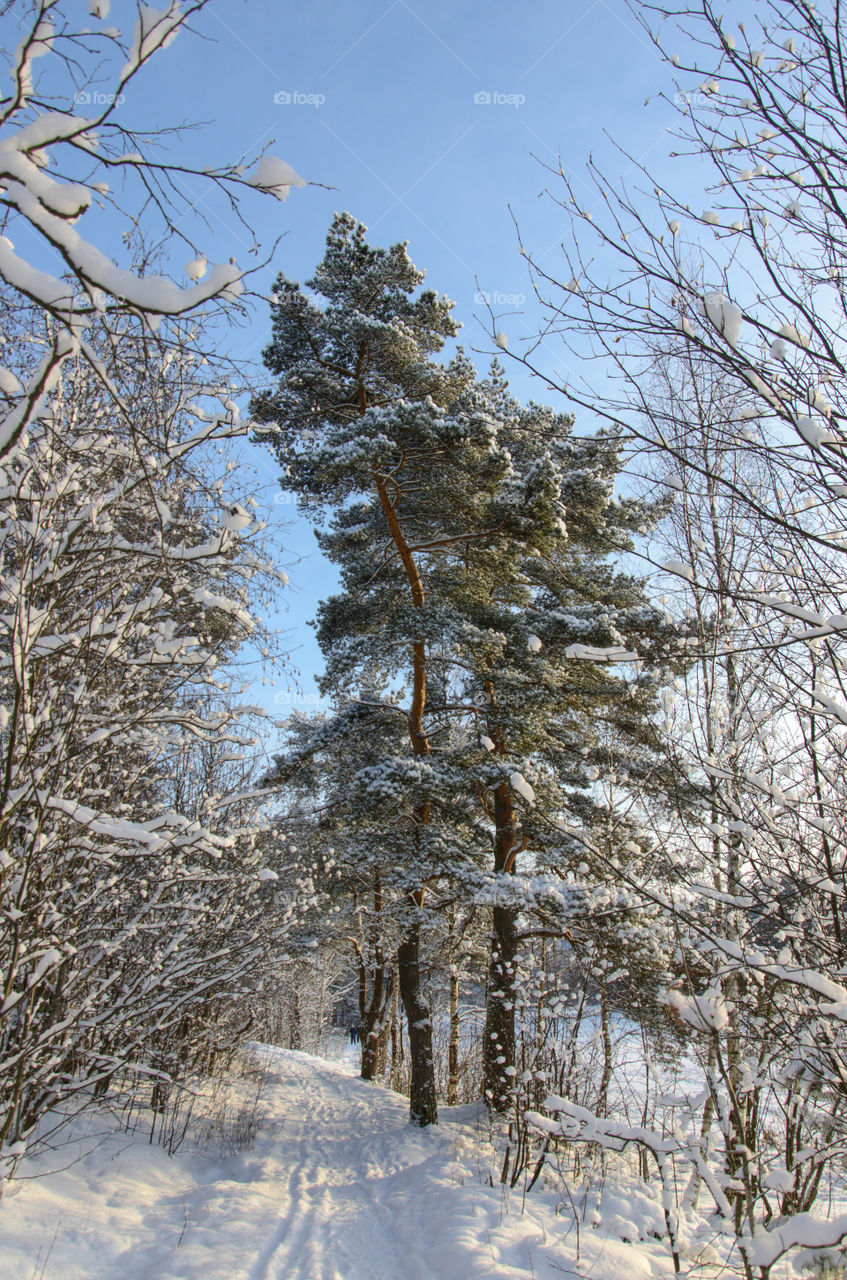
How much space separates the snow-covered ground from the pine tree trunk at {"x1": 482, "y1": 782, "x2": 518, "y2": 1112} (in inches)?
47.4

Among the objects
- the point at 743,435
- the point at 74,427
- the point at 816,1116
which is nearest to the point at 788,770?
the point at 816,1116

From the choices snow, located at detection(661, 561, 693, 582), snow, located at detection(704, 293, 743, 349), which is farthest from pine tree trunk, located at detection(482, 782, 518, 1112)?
snow, located at detection(704, 293, 743, 349)

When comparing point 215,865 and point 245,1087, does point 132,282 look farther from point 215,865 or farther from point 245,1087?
point 245,1087

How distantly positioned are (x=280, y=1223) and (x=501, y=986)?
440 cm

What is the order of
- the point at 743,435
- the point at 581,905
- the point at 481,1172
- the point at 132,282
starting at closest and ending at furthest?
1. the point at 132,282
2. the point at 743,435
3. the point at 481,1172
4. the point at 581,905

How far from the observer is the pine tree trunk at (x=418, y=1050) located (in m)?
8.75

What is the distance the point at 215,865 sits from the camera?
7.10 metres

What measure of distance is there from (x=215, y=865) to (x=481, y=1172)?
4070 mm

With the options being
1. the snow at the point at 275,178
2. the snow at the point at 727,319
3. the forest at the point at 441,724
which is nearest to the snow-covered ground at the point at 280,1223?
the forest at the point at 441,724

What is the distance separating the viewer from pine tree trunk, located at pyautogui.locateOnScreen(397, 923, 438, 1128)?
344 inches

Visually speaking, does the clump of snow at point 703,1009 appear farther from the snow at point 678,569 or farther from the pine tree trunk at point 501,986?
the pine tree trunk at point 501,986

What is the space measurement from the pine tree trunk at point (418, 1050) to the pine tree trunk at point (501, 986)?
30.6 inches

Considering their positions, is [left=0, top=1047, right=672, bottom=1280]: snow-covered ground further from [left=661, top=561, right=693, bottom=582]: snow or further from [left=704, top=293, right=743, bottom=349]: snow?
[left=704, top=293, right=743, bottom=349]: snow

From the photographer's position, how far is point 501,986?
8.74 m
